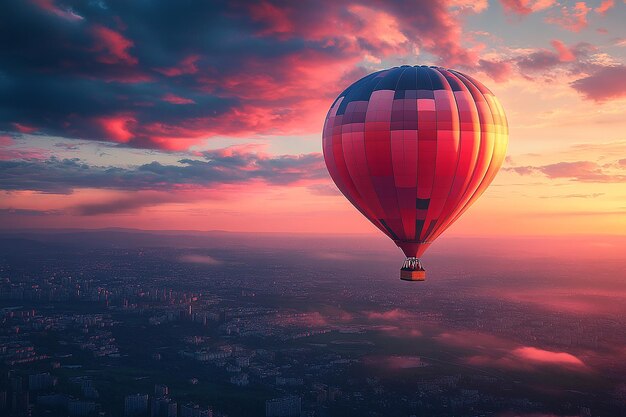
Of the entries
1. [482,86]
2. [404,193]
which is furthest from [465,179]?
[482,86]

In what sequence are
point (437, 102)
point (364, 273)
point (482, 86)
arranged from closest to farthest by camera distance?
point (437, 102) < point (482, 86) < point (364, 273)

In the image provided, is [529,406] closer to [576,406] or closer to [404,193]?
[576,406]

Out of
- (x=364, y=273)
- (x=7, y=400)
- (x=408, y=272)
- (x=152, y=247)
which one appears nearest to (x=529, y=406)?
(x=408, y=272)

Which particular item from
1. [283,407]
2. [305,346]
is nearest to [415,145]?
[283,407]

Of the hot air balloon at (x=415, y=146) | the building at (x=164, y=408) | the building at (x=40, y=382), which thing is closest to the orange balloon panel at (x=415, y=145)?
the hot air balloon at (x=415, y=146)

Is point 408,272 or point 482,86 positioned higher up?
point 482,86

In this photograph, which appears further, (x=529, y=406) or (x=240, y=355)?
(x=240, y=355)

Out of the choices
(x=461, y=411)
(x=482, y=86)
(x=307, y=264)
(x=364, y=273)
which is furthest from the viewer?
(x=307, y=264)

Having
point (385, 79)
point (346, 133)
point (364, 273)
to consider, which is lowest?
point (364, 273)

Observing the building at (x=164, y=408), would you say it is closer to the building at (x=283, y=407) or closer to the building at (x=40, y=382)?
the building at (x=283, y=407)

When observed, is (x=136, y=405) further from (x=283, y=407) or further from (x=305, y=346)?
(x=305, y=346)
